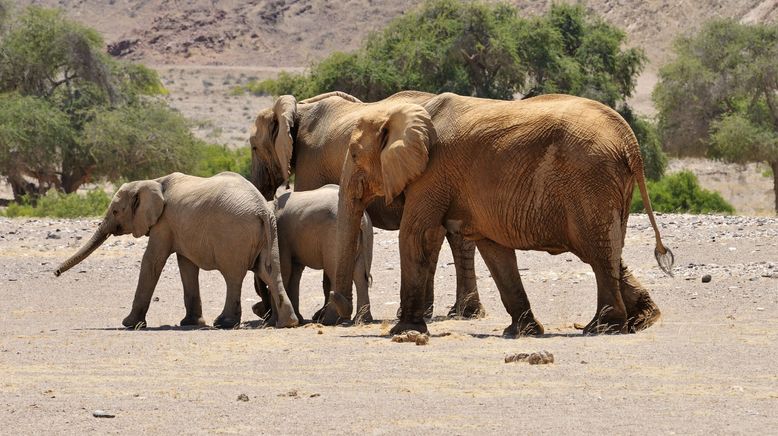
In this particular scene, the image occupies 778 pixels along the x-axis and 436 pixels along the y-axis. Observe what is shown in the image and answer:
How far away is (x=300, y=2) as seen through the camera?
84.2 m

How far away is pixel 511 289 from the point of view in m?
12.4

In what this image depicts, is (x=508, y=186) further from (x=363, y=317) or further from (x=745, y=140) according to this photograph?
(x=745, y=140)

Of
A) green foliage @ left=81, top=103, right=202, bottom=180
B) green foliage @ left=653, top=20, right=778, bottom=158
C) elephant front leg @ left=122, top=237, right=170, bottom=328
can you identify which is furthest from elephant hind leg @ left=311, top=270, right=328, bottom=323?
green foliage @ left=653, top=20, right=778, bottom=158

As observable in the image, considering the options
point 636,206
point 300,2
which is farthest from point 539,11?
point 636,206

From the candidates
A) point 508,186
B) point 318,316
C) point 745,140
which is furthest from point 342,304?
point 745,140

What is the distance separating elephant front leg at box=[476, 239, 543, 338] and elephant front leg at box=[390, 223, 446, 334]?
520mm

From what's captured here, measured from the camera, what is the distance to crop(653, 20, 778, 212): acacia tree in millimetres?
36312

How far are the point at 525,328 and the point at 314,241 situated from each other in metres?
2.80

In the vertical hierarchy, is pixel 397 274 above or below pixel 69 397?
below

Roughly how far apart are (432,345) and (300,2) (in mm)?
74393

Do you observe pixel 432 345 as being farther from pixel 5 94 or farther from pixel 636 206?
pixel 5 94

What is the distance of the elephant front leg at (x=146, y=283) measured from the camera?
1381 cm

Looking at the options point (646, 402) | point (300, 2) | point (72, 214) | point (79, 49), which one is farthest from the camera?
point (300, 2)

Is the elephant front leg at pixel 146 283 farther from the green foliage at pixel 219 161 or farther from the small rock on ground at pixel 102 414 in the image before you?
the green foliage at pixel 219 161
